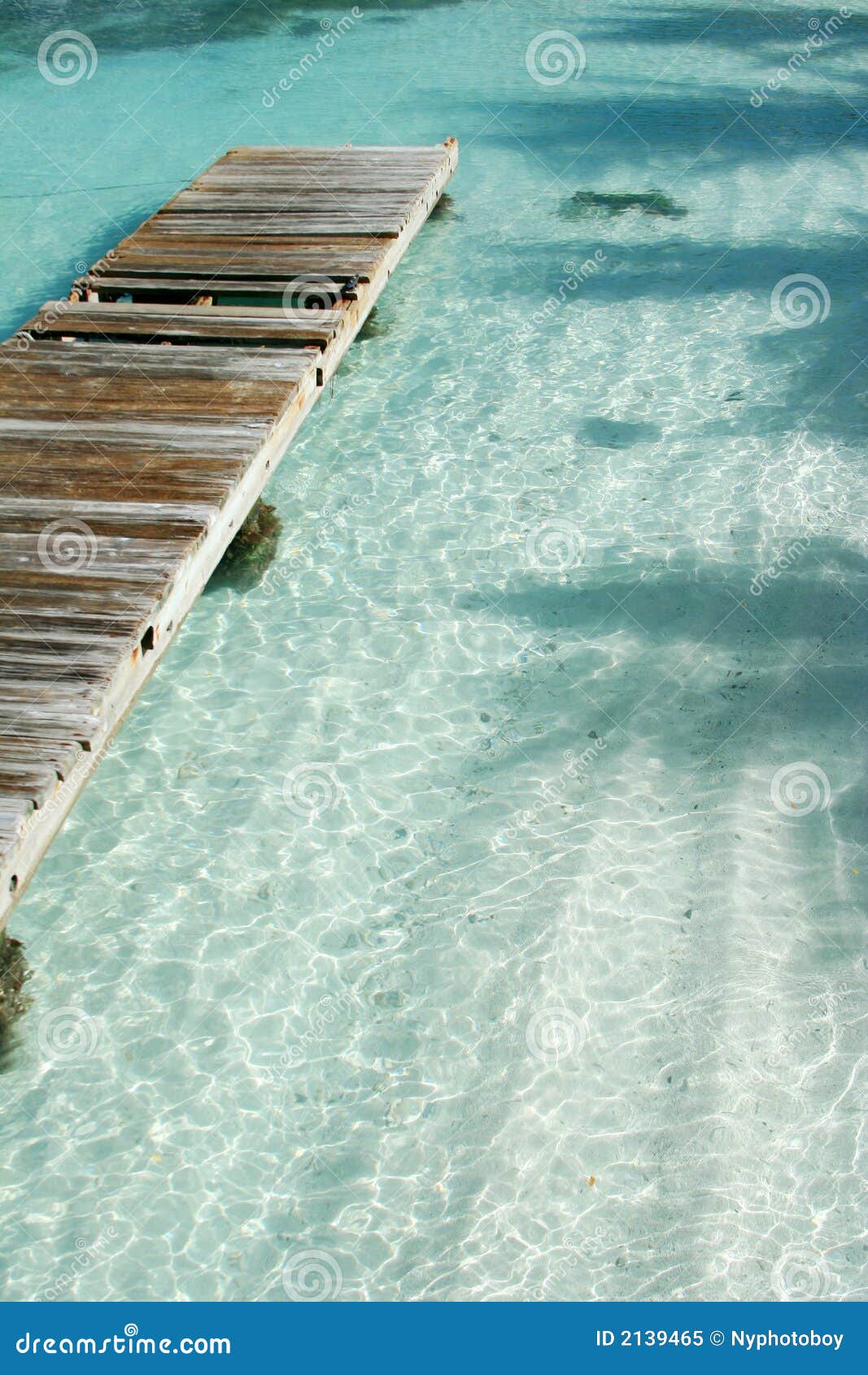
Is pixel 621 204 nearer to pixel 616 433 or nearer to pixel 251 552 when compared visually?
pixel 616 433

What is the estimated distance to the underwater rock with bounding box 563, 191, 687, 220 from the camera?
13766mm

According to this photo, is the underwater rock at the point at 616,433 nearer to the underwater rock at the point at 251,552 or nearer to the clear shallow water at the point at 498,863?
the clear shallow water at the point at 498,863

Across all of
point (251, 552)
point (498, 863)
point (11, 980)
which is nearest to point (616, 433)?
point (251, 552)

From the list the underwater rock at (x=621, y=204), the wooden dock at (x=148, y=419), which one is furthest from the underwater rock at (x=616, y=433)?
the underwater rock at (x=621, y=204)

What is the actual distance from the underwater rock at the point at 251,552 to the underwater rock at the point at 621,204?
7.38 meters

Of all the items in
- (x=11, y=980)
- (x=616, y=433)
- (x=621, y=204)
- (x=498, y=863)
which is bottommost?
(x=11, y=980)

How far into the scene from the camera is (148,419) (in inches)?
302

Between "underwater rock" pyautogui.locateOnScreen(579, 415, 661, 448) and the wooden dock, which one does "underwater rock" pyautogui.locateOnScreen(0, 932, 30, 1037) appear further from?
"underwater rock" pyautogui.locateOnScreen(579, 415, 661, 448)

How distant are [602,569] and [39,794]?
15.0 ft

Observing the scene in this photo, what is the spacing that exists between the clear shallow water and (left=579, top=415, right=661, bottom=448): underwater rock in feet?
0.17

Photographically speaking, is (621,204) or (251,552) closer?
(251,552)

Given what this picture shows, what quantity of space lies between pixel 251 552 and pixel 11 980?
12.2ft

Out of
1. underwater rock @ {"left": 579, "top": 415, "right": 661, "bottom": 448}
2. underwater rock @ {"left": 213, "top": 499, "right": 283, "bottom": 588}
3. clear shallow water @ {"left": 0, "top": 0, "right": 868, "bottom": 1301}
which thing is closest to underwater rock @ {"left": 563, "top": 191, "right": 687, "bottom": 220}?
clear shallow water @ {"left": 0, "top": 0, "right": 868, "bottom": 1301}
